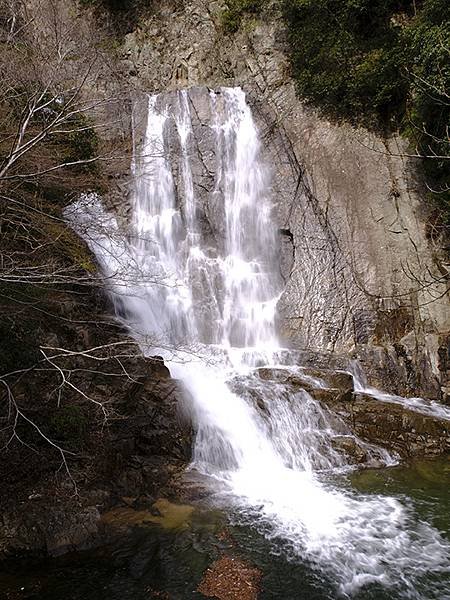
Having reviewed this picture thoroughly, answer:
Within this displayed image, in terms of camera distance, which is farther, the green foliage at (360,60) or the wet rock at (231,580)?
the green foliage at (360,60)

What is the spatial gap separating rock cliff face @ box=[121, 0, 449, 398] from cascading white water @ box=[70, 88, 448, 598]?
947mm

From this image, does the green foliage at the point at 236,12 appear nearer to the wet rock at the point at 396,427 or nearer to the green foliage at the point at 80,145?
the green foliage at the point at 80,145

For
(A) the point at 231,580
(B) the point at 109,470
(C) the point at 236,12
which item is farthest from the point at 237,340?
(C) the point at 236,12

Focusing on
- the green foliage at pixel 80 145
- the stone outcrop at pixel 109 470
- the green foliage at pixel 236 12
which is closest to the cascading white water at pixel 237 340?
the stone outcrop at pixel 109 470

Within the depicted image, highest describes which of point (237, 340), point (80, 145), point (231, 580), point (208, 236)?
point (80, 145)

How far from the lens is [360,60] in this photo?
16.1m

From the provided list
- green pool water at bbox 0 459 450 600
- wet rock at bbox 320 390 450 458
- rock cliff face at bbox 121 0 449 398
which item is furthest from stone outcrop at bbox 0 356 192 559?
rock cliff face at bbox 121 0 449 398

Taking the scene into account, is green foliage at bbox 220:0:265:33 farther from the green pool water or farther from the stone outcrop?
the green pool water

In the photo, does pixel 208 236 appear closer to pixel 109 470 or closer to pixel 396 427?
pixel 396 427

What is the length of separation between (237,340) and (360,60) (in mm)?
11599

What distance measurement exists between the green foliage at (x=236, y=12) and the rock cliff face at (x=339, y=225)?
1.46ft

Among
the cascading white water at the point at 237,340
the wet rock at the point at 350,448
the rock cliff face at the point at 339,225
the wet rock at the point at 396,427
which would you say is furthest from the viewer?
the rock cliff face at the point at 339,225

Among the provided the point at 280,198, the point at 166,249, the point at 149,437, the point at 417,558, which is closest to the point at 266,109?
the point at 280,198

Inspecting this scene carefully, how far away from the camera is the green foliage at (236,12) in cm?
1942
